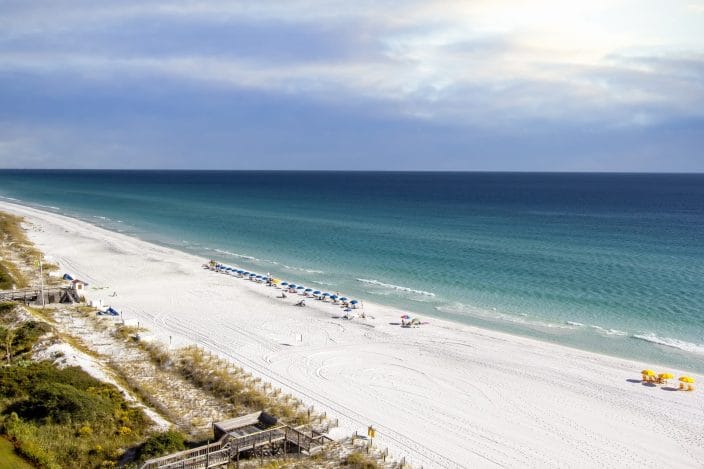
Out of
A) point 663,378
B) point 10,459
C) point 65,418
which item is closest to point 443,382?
point 663,378

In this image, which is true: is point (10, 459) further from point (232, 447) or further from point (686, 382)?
point (686, 382)

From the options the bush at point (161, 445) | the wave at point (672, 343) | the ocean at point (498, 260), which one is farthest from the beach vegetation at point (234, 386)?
the wave at point (672, 343)

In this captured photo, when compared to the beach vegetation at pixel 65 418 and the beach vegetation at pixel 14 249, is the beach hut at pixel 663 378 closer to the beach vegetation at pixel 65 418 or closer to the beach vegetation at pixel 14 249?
the beach vegetation at pixel 65 418

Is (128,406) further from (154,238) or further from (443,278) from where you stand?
→ (154,238)

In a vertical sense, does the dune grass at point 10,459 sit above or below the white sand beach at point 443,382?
above

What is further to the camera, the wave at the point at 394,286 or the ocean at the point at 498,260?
the wave at the point at 394,286

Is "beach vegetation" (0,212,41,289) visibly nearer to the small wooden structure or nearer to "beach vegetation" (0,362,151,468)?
"beach vegetation" (0,362,151,468)

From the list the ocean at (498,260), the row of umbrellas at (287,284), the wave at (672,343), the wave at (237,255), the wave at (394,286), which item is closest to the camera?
the wave at (672,343)
